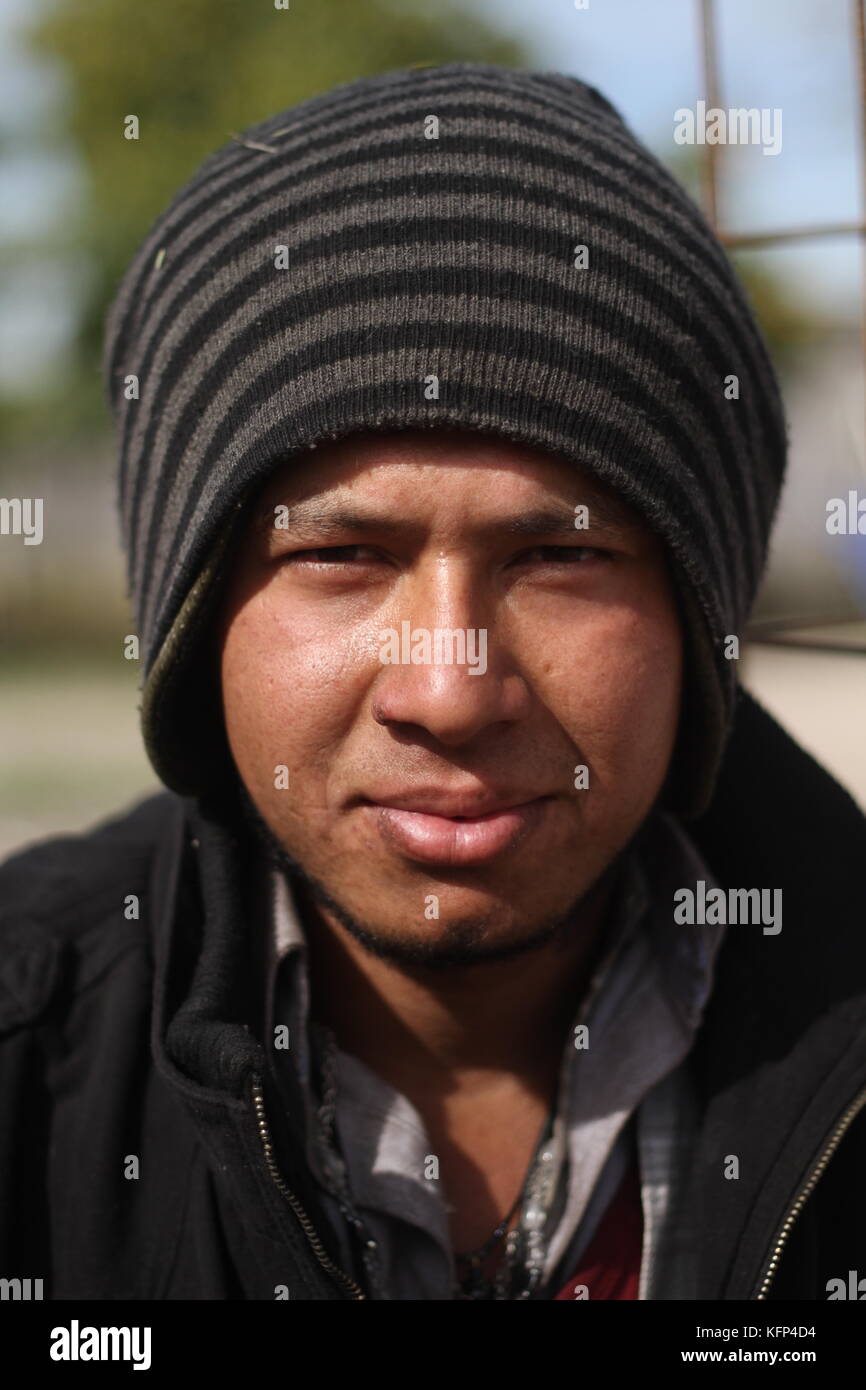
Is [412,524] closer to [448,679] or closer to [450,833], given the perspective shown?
[448,679]

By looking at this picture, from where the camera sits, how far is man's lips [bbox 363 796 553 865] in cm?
163

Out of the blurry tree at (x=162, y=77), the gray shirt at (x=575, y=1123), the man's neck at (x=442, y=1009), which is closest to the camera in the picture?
the gray shirt at (x=575, y=1123)

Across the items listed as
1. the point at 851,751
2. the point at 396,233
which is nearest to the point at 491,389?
the point at 396,233

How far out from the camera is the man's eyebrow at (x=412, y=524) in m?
1.60

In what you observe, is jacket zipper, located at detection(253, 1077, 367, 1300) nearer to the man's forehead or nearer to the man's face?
the man's face

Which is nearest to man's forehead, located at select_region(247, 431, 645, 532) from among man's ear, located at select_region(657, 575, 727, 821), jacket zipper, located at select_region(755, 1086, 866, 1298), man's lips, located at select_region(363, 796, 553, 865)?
man's ear, located at select_region(657, 575, 727, 821)

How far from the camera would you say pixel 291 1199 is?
5.25 ft

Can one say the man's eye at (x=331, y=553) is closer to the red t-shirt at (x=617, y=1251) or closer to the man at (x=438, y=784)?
the man at (x=438, y=784)

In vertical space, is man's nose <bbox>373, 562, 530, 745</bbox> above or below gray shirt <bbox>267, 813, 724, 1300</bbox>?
above

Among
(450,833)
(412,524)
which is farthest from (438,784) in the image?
(412,524)

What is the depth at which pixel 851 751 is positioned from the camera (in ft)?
22.9

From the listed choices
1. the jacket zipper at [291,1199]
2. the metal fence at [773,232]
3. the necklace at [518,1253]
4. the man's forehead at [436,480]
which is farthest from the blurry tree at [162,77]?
the jacket zipper at [291,1199]

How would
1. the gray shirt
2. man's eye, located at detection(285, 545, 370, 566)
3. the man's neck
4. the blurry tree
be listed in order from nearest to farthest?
man's eye, located at detection(285, 545, 370, 566), the gray shirt, the man's neck, the blurry tree
